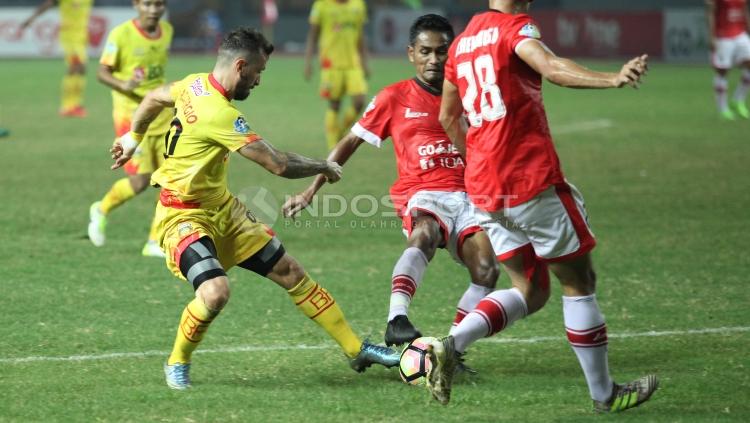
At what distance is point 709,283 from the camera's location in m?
8.67

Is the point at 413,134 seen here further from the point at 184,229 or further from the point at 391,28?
the point at 391,28

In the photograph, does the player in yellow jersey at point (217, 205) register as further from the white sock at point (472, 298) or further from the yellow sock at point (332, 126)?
the yellow sock at point (332, 126)

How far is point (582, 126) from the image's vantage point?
67.4 ft

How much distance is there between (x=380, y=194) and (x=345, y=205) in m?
0.71

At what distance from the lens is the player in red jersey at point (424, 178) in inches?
255

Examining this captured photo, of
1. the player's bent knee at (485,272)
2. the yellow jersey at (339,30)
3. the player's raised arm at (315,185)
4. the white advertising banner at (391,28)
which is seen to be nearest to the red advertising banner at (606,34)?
the white advertising banner at (391,28)

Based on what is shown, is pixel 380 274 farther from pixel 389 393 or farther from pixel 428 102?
pixel 389 393

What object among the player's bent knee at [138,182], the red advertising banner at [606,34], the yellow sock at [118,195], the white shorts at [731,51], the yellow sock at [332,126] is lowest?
the red advertising banner at [606,34]

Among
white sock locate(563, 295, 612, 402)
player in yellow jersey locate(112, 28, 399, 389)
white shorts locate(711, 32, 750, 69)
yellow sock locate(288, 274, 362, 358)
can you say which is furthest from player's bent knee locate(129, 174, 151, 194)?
white shorts locate(711, 32, 750, 69)

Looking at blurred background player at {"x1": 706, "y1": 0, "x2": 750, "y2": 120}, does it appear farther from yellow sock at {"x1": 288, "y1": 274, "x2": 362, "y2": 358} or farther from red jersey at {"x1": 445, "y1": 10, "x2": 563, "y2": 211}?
red jersey at {"x1": 445, "y1": 10, "x2": 563, "y2": 211}

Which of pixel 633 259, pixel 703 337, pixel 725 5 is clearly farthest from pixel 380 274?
pixel 725 5

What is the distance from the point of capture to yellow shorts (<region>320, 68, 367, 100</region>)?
17078 mm

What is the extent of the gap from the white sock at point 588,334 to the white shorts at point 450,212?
139cm

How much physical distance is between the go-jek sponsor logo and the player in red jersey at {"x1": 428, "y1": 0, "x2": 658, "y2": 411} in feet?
4.56
